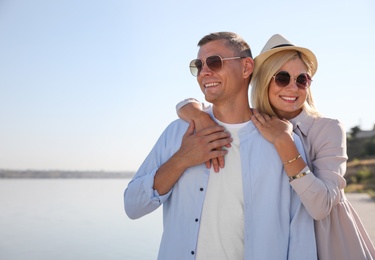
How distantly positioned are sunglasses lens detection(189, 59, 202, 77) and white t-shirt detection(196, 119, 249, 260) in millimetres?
621

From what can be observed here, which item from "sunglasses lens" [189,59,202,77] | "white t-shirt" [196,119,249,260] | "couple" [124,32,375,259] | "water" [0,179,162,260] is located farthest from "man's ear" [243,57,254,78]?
"water" [0,179,162,260]

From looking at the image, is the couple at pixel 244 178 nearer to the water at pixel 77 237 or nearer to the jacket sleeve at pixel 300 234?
the jacket sleeve at pixel 300 234

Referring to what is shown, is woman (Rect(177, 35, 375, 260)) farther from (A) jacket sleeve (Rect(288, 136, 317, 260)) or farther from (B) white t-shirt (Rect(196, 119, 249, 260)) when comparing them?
(B) white t-shirt (Rect(196, 119, 249, 260))

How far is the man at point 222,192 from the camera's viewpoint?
2879 mm

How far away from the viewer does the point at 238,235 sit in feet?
9.50

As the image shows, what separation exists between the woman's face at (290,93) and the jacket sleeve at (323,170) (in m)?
0.20

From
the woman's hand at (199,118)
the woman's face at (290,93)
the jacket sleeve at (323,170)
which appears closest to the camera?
the jacket sleeve at (323,170)

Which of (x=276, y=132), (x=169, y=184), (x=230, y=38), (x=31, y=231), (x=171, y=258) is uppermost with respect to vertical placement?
(x=230, y=38)

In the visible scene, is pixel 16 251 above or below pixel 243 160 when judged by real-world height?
below

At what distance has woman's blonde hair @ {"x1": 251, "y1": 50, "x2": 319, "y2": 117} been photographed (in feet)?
10.9

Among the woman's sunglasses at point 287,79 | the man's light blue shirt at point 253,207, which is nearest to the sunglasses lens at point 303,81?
the woman's sunglasses at point 287,79

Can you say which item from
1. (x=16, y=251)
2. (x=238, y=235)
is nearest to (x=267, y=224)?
(x=238, y=235)

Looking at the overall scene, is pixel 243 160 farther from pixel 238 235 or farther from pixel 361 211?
pixel 361 211

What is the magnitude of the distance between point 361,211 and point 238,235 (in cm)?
1200
